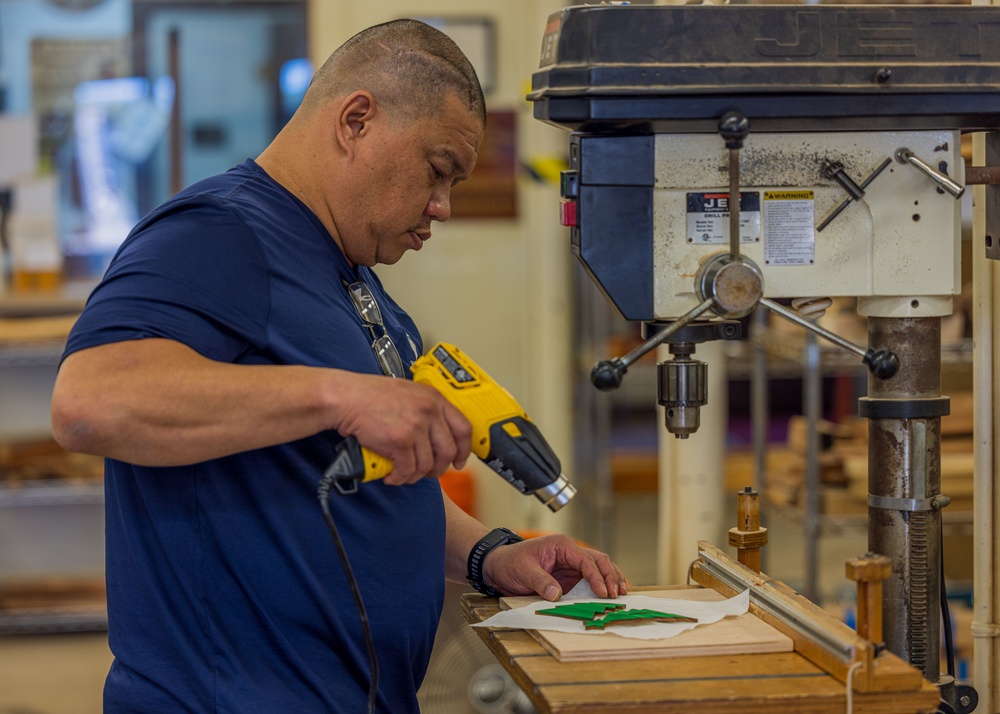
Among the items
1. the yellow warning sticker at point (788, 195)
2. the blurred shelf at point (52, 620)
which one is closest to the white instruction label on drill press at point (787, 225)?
the yellow warning sticker at point (788, 195)

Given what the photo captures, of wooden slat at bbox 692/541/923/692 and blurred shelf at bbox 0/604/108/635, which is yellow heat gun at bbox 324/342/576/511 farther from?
blurred shelf at bbox 0/604/108/635

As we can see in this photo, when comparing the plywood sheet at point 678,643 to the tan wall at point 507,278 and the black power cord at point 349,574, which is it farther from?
the tan wall at point 507,278

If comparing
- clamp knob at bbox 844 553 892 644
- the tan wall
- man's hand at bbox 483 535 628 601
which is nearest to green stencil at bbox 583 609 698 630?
man's hand at bbox 483 535 628 601

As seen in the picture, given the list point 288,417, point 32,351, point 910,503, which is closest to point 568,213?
point 288,417

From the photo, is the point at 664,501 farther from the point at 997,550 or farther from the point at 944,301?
the point at 944,301

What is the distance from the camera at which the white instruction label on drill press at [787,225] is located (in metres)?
1.30

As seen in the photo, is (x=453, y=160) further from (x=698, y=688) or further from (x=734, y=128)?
(x=698, y=688)

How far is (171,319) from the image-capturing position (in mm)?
1220

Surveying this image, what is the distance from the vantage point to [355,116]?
1473 mm

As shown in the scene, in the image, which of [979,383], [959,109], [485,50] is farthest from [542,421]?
[959,109]

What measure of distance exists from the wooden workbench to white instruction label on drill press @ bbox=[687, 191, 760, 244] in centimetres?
43

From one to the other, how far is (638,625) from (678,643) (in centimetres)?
8

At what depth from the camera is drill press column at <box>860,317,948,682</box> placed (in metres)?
1.34

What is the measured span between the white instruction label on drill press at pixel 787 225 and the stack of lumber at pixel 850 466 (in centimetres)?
172
